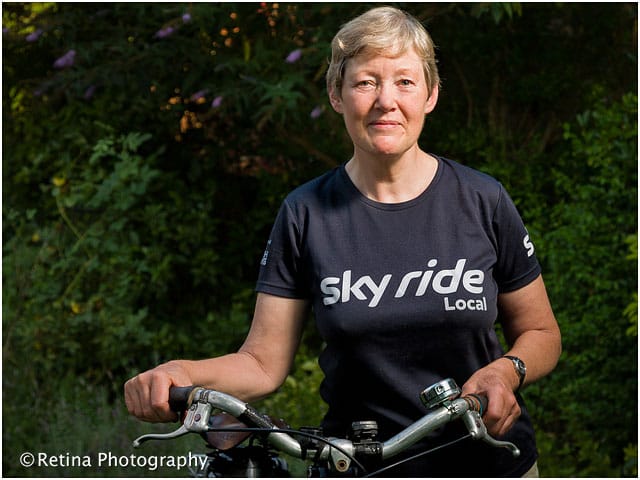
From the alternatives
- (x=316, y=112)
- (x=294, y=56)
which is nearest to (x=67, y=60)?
(x=294, y=56)

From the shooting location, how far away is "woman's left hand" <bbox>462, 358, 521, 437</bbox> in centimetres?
199

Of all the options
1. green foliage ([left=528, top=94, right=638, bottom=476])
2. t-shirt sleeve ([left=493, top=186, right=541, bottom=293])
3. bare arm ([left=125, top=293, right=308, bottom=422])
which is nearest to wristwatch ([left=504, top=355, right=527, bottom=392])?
t-shirt sleeve ([left=493, top=186, right=541, bottom=293])

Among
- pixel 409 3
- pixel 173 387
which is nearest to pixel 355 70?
pixel 173 387

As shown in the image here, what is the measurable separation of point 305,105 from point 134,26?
4.28ft

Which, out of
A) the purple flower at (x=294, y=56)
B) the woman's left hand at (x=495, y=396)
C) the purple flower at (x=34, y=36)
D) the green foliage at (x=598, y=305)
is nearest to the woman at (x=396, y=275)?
the woman's left hand at (x=495, y=396)

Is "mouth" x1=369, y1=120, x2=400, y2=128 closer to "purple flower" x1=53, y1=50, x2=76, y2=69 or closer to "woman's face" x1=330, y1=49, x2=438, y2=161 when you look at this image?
"woman's face" x1=330, y1=49, x2=438, y2=161

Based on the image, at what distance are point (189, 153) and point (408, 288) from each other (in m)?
4.35

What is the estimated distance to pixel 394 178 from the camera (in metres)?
2.45

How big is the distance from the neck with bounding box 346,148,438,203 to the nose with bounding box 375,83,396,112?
169 mm

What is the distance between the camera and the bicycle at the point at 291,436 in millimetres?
1927

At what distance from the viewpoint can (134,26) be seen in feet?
21.0

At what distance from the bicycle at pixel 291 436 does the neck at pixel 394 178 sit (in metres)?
0.62

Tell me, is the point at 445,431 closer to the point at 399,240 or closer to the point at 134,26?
the point at 399,240

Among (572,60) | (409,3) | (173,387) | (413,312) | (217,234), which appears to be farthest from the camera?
(217,234)
